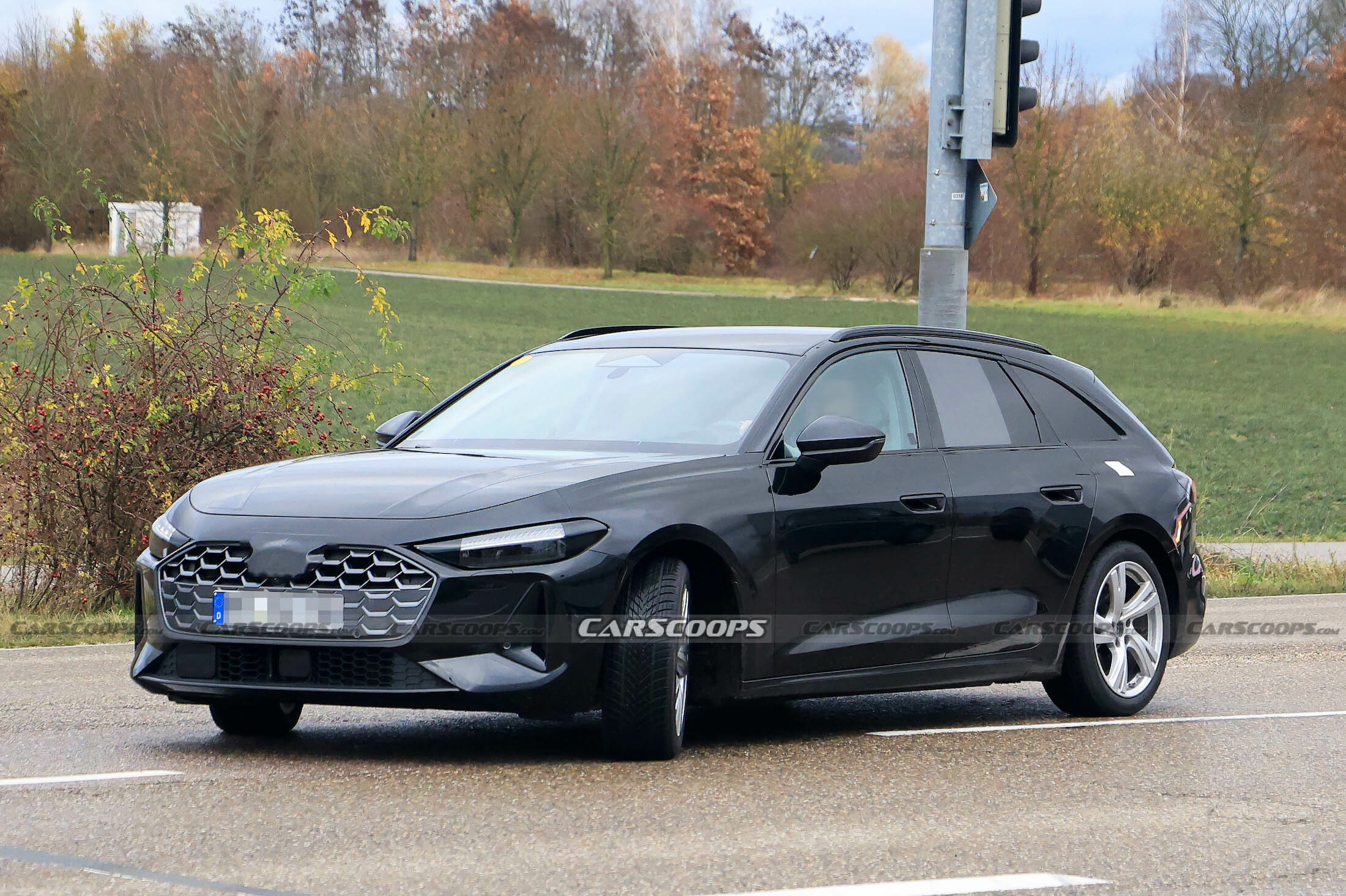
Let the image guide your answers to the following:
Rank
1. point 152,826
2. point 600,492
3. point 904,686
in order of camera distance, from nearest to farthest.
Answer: point 152,826 → point 600,492 → point 904,686

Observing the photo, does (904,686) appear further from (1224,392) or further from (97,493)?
(1224,392)

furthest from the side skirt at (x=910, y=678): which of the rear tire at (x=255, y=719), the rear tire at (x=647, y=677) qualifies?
the rear tire at (x=255, y=719)

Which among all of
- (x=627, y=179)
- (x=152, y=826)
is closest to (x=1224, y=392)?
(x=152, y=826)

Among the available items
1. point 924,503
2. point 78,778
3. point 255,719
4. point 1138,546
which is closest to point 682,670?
point 924,503

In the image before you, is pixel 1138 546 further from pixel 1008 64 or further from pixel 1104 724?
pixel 1008 64

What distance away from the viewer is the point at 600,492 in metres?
6.48

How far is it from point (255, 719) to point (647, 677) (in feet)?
5.58

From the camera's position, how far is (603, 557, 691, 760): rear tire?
6418 mm

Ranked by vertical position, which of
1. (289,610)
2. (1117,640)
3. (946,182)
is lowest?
(1117,640)

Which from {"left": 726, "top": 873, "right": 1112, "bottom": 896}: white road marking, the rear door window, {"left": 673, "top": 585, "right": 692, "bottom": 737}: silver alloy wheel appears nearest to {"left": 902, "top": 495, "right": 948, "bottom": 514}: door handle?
the rear door window

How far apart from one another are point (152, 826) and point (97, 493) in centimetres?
756

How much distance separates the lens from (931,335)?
8.19 meters

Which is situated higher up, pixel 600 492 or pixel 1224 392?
pixel 600 492

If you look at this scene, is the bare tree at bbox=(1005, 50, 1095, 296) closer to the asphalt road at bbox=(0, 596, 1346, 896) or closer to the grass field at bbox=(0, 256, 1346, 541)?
the grass field at bbox=(0, 256, 1346, 541)
